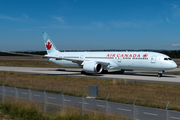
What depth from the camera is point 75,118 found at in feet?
45.8

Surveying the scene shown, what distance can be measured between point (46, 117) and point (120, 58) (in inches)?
1229

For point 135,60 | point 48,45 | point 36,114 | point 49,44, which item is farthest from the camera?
point 48,45

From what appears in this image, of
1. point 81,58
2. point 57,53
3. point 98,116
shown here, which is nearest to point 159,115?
point 98,116

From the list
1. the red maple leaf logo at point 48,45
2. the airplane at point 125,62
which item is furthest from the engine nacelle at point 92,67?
the red maple leaf logo at point 48,45

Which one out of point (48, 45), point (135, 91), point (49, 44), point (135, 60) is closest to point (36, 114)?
point (135, 91)

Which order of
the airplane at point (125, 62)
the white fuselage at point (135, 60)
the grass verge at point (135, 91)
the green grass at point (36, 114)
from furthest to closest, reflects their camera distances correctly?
the airplane at point (125, 62) → the white fuselage at point (135, 60) → the grass verge at point (135, 91) → the green grass at point (36, 114)

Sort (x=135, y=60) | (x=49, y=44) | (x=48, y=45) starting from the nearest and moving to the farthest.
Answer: (x=135, y=60)
(x=49, y=44)
(x=48, y=45)

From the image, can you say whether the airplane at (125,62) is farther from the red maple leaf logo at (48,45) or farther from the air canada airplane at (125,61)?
the red maple leaf logo at (48,45)

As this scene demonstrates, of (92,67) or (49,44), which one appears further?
(49,44)

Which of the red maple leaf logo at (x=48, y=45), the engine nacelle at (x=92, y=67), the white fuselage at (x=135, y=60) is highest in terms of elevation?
the red maple leaf logo at (x=48, y=45)

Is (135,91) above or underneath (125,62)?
underneath

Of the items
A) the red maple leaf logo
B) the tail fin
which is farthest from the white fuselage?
the red maple leaf logo

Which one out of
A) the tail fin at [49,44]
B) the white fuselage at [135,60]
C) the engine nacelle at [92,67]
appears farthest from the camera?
the tail fin at [49,44]

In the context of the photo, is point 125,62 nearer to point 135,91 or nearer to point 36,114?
point 135,91
